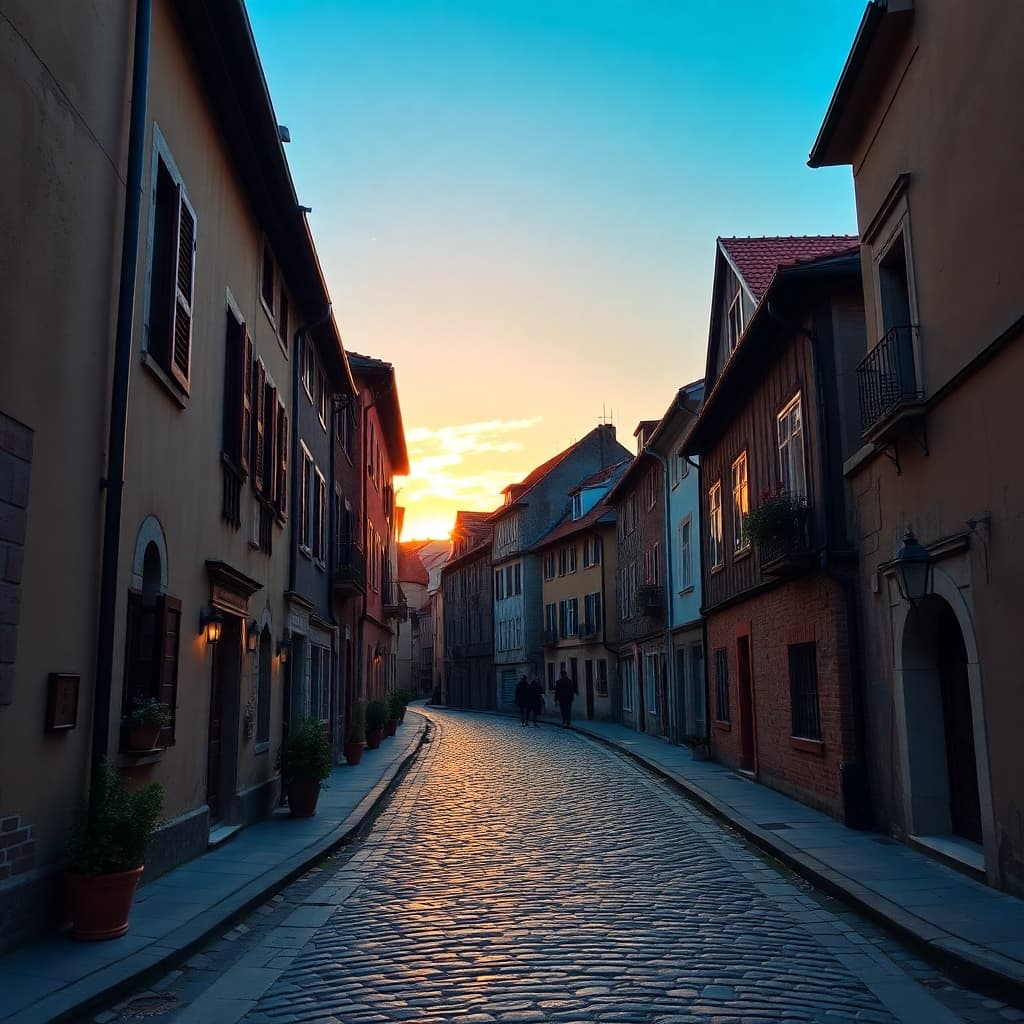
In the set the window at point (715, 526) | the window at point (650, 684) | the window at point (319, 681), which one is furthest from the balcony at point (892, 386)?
the window at point (650, 684)

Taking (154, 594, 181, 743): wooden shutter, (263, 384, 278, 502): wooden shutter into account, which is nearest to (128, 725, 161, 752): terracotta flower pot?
(154, 594, 181, 743): wooden shutter

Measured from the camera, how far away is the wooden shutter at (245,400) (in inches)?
508

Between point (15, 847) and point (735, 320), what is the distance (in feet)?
51.3

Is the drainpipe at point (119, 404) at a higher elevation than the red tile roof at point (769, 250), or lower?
lower

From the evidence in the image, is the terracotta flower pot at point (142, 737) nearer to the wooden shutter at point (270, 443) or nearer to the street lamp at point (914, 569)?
the wooden shutter at point (270, 443)

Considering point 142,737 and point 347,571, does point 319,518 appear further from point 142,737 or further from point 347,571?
point 142,737

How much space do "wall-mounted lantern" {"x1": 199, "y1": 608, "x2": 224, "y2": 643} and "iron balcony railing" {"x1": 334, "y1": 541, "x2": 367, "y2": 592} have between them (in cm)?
1065

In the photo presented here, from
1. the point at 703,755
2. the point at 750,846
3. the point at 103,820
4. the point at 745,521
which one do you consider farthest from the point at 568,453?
the point at 103,820

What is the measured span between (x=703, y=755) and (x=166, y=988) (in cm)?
1644

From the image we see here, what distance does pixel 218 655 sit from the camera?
1262 centimetres

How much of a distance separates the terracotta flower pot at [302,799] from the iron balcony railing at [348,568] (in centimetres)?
887

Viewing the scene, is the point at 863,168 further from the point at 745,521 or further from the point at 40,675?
the point at 40,675

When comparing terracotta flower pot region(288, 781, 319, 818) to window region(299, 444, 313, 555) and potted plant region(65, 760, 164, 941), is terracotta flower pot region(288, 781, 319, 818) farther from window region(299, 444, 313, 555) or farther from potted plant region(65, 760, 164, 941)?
potted plant region(65, 760, 164, 941)

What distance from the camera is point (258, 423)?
14047mm
